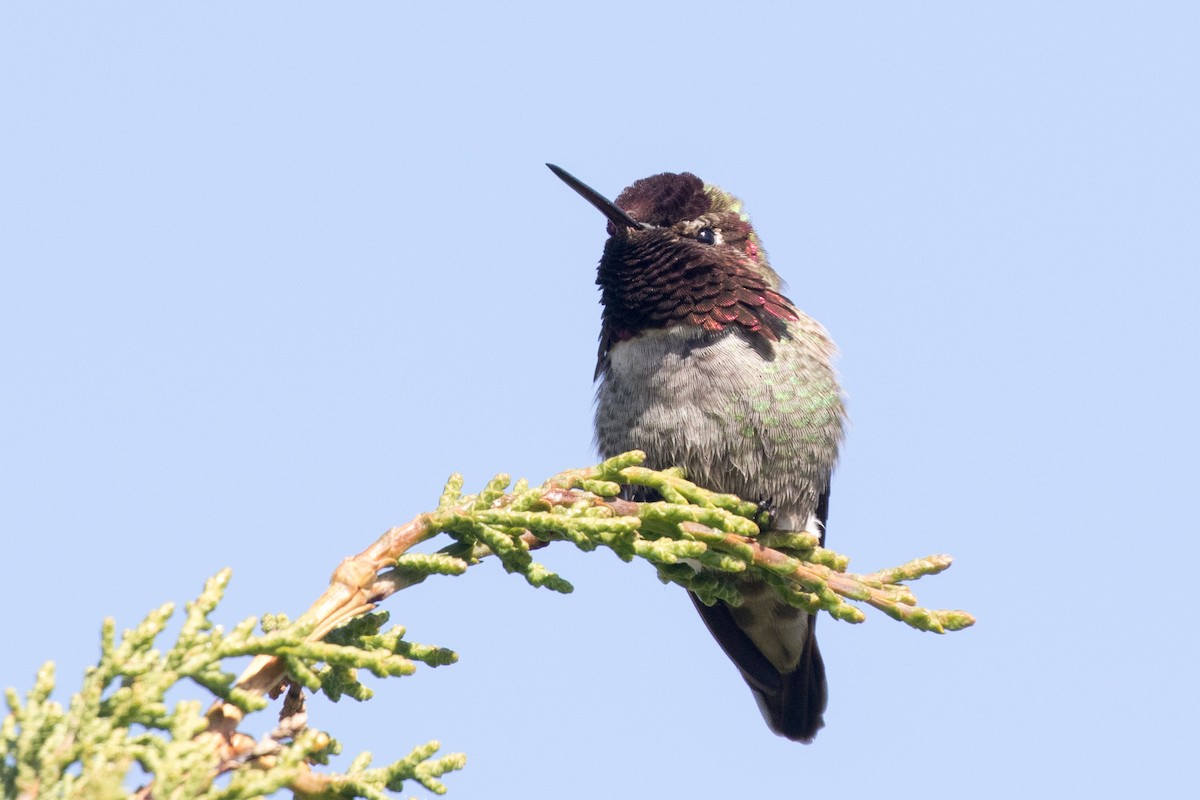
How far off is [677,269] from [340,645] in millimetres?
2927

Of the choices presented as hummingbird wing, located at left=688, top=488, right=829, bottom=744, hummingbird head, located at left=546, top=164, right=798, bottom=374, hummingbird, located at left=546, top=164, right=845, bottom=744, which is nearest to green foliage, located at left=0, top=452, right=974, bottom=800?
hummingbird, located at left=546, top=164, right=845, bottom=744

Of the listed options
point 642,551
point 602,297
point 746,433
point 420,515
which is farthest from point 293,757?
point 602,297

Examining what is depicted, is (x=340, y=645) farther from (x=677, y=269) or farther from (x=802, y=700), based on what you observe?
(x=802, y=700)

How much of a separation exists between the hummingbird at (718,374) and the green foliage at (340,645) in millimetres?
1195

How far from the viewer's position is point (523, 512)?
3191mm

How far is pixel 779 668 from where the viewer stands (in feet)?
19.8

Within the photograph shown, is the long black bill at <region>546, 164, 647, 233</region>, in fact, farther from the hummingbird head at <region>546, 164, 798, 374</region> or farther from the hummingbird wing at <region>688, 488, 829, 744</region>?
the hummingbird wing at <region>688, 488, 829, 744</region>

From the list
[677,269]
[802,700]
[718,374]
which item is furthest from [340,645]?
[802,700]

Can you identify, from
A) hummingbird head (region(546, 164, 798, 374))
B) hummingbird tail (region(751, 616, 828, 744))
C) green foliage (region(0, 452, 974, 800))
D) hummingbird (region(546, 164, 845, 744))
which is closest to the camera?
green foliage (region(0, 452, 974, 800))

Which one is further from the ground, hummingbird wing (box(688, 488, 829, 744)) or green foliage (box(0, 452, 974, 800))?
hummingbird wing (box(688, 488, 829, 744))

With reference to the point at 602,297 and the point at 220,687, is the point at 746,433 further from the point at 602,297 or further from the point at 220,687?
the point at 220,687

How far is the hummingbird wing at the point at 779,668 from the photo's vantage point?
5.89 m

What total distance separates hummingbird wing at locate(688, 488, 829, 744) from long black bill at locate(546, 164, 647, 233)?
1459 millimetres

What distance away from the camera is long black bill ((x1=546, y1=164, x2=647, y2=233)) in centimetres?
565
